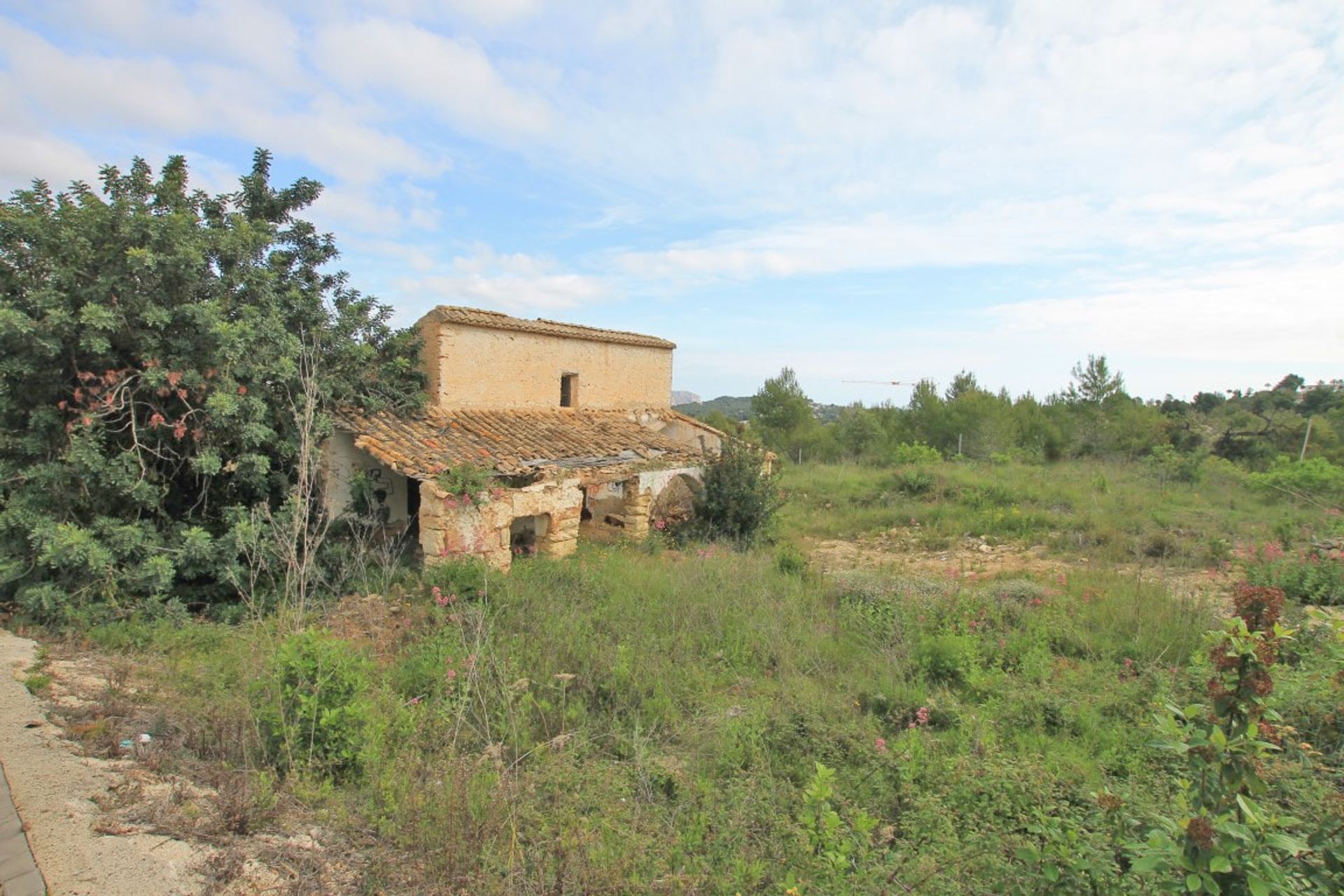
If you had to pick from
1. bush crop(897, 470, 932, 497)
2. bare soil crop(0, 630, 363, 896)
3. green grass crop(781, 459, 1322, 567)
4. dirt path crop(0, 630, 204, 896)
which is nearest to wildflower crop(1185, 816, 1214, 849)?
bare soil crop(0, 630, 363, 896)

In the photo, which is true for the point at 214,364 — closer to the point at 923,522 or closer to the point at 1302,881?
the point at 1302,881

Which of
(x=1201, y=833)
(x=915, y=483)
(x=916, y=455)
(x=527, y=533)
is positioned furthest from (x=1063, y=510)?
(x=1201, y=833)

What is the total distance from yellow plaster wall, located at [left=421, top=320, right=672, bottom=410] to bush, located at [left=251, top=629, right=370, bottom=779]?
7.29m

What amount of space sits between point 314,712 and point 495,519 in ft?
15.5

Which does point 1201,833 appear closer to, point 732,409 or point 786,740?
point 786,740

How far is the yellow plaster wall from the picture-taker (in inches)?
421

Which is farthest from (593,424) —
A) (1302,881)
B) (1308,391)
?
(1308,391)

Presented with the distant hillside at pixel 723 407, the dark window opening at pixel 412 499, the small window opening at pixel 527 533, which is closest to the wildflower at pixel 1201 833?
the small window opening at pixel 527 533

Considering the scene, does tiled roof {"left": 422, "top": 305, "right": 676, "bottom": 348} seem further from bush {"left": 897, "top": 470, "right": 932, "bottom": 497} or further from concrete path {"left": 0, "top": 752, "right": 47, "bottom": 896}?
concrete path {"left": 0, "top": 752, "right": 47, "bottom": 896}

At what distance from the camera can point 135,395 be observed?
23.2 feet

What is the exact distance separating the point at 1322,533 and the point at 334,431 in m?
15.1

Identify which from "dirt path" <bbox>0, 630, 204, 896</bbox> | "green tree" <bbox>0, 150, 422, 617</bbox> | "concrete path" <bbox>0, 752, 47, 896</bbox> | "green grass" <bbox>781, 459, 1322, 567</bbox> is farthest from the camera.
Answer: "green grass" <bbox>781, 459, 1322, 567</bbox>

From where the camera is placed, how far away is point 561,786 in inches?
144

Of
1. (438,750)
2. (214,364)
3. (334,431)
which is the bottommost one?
(438,750)
